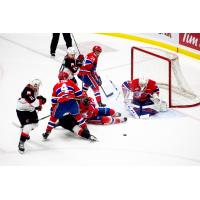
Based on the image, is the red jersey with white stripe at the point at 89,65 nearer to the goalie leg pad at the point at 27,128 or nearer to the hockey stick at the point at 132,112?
the hockey stick at the point at 132,112

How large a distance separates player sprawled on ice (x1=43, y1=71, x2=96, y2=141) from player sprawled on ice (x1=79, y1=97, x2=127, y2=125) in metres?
0.22

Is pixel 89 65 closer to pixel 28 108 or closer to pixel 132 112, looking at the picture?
pixel 132 112

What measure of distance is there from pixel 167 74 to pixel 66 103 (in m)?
1.31

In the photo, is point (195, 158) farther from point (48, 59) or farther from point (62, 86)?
point (48, 59)

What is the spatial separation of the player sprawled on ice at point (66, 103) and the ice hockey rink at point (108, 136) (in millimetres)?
92

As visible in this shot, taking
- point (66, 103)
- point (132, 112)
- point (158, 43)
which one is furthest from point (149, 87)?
point (158, 43)

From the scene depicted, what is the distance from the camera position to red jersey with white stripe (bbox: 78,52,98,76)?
5535mm

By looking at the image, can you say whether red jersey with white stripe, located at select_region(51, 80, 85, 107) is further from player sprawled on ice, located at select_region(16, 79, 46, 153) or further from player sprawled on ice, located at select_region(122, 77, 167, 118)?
player sprawled on ice, located at select_region(122, 77, 167, 118)

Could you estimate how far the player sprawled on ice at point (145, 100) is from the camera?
217 inches

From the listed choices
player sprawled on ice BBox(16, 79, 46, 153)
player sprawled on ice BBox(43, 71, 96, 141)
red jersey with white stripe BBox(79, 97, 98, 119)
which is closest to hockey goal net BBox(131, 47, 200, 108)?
red jersey with white stripe BBox(79, 97, 98, 119)

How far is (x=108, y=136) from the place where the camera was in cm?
513

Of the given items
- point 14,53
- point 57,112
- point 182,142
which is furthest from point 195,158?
point 14,53

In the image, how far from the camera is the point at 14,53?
696 cm

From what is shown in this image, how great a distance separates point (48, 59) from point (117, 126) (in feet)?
5.65
